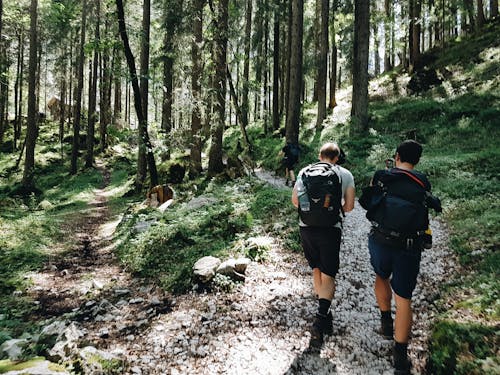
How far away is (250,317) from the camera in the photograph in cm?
475

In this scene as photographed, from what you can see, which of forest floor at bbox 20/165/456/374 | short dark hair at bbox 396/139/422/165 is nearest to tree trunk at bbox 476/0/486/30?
forest floor at bbox 20/165/456/374

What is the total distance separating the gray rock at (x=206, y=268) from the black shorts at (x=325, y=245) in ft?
7.14

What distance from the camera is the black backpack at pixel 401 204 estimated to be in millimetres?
3342

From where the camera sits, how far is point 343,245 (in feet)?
23.1

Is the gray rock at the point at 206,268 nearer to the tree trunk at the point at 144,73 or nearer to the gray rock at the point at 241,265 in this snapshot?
the gray rock at the point at 241,265

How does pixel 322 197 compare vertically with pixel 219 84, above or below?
below

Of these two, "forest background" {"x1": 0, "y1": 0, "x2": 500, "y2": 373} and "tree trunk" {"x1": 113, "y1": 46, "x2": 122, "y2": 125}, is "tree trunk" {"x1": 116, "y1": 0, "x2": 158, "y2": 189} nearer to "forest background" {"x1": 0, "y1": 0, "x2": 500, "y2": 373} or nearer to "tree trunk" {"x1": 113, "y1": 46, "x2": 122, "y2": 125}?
"forest background" {"x1": 0, "y1": 0, "x2": 500, "y2": 373}

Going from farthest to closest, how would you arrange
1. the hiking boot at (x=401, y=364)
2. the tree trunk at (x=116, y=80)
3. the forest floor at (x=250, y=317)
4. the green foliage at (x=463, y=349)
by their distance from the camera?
the tree trunk at (x=116, y=80) < the forest floor at (x=250, y=317) < the hiking boot at (x=401, y=364) < the green foliage at (x=463, y=349)

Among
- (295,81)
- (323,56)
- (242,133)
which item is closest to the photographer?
(295,81)

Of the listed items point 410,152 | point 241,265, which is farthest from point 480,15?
point 241,265

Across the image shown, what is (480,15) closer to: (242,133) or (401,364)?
(242,133)

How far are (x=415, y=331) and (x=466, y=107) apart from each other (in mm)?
15125

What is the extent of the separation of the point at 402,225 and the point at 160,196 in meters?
10.5

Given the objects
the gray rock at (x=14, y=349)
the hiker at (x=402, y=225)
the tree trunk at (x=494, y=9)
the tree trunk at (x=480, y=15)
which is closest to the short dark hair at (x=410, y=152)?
the hiker at (x=402, y=225)
